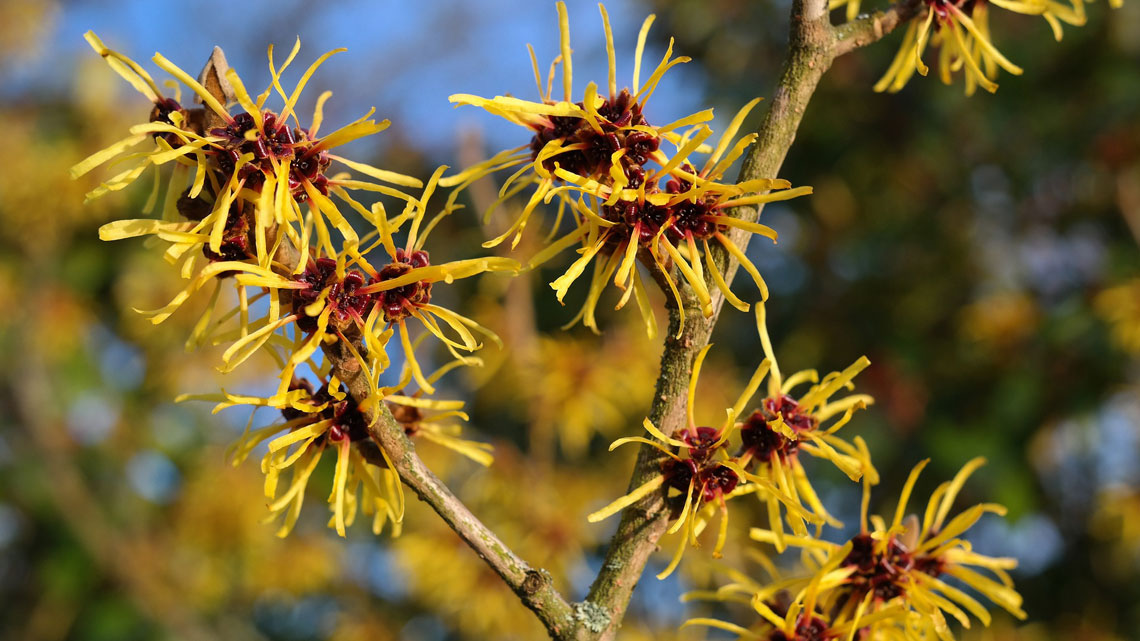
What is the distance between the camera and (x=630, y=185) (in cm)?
71

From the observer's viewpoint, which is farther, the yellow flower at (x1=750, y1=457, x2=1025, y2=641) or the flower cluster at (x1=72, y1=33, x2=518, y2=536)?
the yellow flower at (x1=750, y1=457, x2=1025, y2=641)

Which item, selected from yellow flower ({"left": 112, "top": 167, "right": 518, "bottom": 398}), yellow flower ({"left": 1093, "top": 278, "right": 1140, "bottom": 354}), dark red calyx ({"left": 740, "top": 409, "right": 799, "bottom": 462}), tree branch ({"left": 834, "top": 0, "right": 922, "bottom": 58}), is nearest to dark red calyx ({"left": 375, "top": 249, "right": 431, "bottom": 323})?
yellow flower ({"left": 112, "top": 167, "right": 518, "bottom": 398})

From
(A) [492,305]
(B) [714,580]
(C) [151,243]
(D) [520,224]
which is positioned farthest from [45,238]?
(D) [520,224]

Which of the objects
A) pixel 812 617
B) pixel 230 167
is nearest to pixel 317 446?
pixel 230 167

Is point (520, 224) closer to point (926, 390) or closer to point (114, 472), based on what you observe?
point (926, 390)

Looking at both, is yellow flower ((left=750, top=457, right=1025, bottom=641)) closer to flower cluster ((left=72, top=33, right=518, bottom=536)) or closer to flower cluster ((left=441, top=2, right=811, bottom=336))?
flower cluster ((left=441, top=2, right=811, bottom=336))

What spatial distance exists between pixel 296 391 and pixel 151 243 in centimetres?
19

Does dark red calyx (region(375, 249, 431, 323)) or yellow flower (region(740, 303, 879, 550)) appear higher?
dark red calyx (region(375, 249, 431, 323))

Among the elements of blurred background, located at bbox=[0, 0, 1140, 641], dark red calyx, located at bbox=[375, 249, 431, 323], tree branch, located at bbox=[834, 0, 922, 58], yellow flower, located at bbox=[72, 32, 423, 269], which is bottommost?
blurred background, located at bbox=[0, 0, 1140, 641]

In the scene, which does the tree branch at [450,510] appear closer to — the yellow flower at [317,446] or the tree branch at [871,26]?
the yellow flower at [317,446]

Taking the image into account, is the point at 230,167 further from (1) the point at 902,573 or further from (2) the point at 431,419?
(1) the point at 902,573

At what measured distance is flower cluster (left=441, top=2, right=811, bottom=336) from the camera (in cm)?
67

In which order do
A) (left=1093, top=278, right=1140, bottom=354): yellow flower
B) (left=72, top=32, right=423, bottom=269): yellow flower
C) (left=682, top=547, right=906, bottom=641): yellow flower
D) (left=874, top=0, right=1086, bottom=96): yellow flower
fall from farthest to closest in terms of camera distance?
(left=1093, top=278, right=1140, bottom=354): yellow flower
(left=874, top=0, right=1086, bottom=96): yellow flower
(left=682, top=547, right=906, bottom=641): yellow flower
(left=72, top=32, right=423, bottom=269): yellow flower

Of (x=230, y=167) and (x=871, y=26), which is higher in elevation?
(x=871, y=26)
